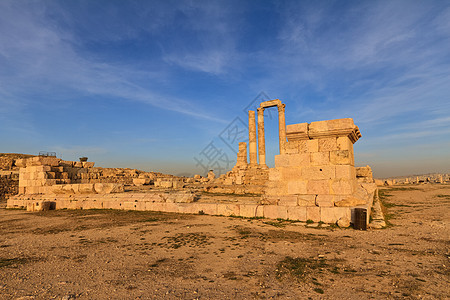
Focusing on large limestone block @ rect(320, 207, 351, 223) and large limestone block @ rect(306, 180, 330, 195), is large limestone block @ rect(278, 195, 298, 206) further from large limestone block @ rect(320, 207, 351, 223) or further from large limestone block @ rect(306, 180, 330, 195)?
large limestone block @ rect(320, 207, 351, 223)

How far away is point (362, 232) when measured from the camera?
5.55m

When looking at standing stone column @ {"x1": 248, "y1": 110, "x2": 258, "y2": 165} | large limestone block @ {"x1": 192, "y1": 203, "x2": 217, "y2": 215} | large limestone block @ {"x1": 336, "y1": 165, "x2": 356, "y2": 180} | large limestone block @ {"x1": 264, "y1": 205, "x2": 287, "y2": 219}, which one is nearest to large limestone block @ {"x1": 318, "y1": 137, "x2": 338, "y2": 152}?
large limestone block @ {"x1": 336, "y1": 165, "x2": 356, "y2": 180}

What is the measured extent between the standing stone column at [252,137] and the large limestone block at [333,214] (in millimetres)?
19452

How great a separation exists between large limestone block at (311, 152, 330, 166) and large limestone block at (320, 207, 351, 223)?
140 centimetres

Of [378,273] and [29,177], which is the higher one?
[29,177]

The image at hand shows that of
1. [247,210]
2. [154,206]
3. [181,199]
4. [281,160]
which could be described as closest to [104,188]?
[154,206]

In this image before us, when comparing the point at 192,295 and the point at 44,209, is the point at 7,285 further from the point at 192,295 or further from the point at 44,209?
the point at 44,209

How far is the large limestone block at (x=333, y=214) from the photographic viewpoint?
628 centimetres

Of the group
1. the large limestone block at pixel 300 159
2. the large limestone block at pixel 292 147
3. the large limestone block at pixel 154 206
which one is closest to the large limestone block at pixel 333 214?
the large limestone block at pixel 300 159

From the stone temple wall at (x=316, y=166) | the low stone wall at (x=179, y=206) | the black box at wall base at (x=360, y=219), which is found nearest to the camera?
the black box at wall base at (x=360, y=219)

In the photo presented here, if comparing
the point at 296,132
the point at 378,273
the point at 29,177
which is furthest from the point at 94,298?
the point at 29,177

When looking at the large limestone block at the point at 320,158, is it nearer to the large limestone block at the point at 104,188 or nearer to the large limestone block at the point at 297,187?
the large limestone block at the point at 297,187

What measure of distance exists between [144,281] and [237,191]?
1236 cm

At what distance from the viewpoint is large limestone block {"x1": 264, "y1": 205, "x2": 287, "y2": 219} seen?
7191 mm
